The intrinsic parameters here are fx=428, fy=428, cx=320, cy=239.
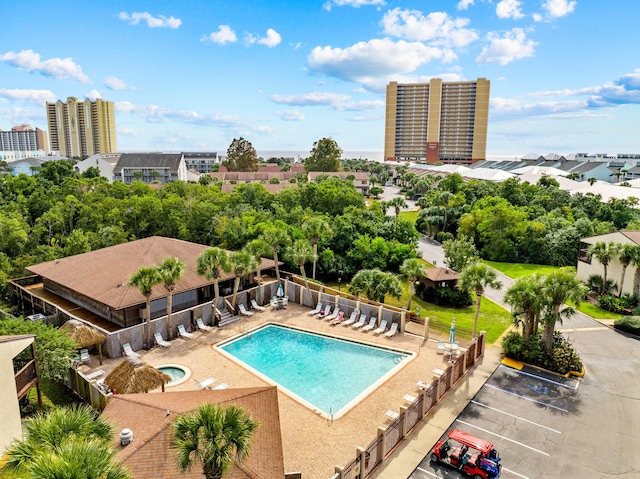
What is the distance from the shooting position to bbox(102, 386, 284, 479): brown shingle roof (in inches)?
403

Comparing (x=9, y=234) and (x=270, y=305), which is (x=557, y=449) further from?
(x=9, y=234)

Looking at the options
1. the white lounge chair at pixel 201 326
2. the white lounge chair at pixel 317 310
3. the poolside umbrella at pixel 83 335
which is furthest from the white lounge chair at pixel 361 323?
the poolside umbrella at pixel 83 335

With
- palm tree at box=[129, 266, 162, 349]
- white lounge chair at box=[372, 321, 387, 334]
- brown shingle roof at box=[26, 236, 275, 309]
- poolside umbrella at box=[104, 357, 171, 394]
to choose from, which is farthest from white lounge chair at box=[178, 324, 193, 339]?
white lounge chair at box=[372, 321, 387, 334]

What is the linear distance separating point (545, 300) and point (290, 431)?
1397 cm

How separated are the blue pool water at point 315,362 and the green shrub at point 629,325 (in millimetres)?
14752

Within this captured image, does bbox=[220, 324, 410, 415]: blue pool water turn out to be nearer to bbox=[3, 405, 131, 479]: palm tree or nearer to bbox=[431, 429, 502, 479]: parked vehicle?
bbox=[431, 429, 502, 479]: parked vehicle

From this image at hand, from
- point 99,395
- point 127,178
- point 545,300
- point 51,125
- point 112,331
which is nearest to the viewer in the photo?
point 99,395

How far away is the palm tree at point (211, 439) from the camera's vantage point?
8609 mm

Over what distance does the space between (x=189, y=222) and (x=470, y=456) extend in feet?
118

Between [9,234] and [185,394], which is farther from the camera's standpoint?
[9,234]

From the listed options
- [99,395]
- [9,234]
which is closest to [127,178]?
[9,234]

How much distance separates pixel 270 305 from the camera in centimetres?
2997

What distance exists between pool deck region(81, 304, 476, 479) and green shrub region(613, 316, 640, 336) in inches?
476

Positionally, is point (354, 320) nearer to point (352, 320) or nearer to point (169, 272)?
point (352, 320)
